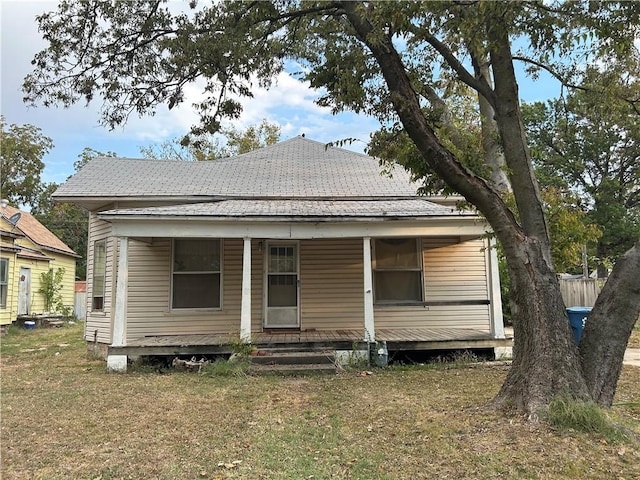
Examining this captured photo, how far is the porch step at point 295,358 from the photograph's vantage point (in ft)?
25.5

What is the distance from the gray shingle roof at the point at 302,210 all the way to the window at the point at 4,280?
1104 cm

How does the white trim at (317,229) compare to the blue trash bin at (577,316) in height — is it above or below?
above

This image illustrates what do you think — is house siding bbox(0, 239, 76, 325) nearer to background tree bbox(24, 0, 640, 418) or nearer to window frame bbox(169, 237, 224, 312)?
window frame bbox(169, 237, 224, 312)

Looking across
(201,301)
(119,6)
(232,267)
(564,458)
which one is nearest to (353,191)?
(232,267)

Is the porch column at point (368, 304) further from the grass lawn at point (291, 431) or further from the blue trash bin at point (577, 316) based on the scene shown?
the blue trash bin at point (577, 316)

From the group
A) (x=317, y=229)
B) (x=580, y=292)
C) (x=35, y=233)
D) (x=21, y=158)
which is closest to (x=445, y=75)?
(x=317, y=229)

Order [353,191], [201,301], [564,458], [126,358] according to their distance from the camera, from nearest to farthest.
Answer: [564,458] → [126,358] → [201,301] → [353,191]

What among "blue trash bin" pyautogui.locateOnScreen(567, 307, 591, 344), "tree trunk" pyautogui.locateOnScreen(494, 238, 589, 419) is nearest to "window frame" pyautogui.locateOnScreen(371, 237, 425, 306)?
"blue trash bin" pyautogui.locateOnScreen(567, 307, 591, 344)

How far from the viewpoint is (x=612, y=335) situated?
15.2 feet

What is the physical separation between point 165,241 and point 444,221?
19.0 ft

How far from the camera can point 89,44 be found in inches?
278

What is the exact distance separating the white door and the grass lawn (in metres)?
12.7

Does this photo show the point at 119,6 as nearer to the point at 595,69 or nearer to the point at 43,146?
the point at 595,69

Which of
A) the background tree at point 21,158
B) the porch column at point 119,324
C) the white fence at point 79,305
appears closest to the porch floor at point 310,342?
the porch column at point 119,324
